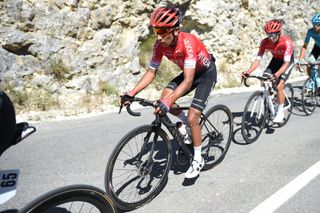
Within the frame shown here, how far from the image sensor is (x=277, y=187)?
4695 mm

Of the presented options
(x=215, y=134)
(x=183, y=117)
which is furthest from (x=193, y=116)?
(x=215, y=134)

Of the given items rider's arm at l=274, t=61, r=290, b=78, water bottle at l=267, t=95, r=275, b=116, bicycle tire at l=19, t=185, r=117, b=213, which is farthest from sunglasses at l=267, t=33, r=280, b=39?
bicycle tire at l=19, t=185, r=117, b=213

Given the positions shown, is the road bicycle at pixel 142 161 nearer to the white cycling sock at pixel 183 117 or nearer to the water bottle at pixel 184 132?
the water bottle at pixel 184 132

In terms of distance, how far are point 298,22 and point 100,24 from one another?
14037 millimetres

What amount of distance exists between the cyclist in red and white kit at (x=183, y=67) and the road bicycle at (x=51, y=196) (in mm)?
1403

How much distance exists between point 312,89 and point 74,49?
7090 millimetres

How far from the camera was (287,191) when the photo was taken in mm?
Answer: 4566

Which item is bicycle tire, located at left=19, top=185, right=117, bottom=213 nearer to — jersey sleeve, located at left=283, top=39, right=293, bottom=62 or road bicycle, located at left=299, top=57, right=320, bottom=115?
jersey sleeve, located at left=283, top=39, right=293, bottom=62

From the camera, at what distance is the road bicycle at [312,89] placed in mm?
8906

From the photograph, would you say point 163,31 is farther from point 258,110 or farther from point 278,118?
point 278,118

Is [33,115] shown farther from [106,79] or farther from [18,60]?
[106,79]

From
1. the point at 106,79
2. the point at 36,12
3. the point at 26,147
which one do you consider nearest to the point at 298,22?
the point at 106,79

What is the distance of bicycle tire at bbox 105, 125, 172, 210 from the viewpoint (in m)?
3.94

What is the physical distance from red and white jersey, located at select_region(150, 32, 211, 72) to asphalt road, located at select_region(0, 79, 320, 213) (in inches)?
66.8
